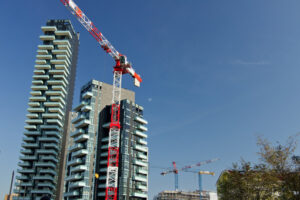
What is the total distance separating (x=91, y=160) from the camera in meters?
130

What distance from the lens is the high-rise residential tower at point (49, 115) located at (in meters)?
143

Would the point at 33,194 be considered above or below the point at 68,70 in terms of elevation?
below

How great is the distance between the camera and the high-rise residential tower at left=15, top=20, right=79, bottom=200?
143 metres

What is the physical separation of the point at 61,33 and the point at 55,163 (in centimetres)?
7157

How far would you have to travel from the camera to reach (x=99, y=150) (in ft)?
439

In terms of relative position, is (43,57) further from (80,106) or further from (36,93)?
(80,106)

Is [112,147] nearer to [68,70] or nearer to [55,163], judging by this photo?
[55,163]

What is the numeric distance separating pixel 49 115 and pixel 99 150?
37.0 meters

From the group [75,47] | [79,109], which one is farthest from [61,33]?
[79,109]

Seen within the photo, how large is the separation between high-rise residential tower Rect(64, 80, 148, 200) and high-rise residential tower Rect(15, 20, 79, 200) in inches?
584

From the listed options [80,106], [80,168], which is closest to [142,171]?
[80,168]

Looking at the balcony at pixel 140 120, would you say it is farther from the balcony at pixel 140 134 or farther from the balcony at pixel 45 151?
the balcony at pixel 45 151

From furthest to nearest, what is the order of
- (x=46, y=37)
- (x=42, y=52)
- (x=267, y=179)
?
(x=46, y=37)
(x=42, y=52)
(x=267, y=179)

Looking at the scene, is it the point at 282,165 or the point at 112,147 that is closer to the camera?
the point at 282,165
